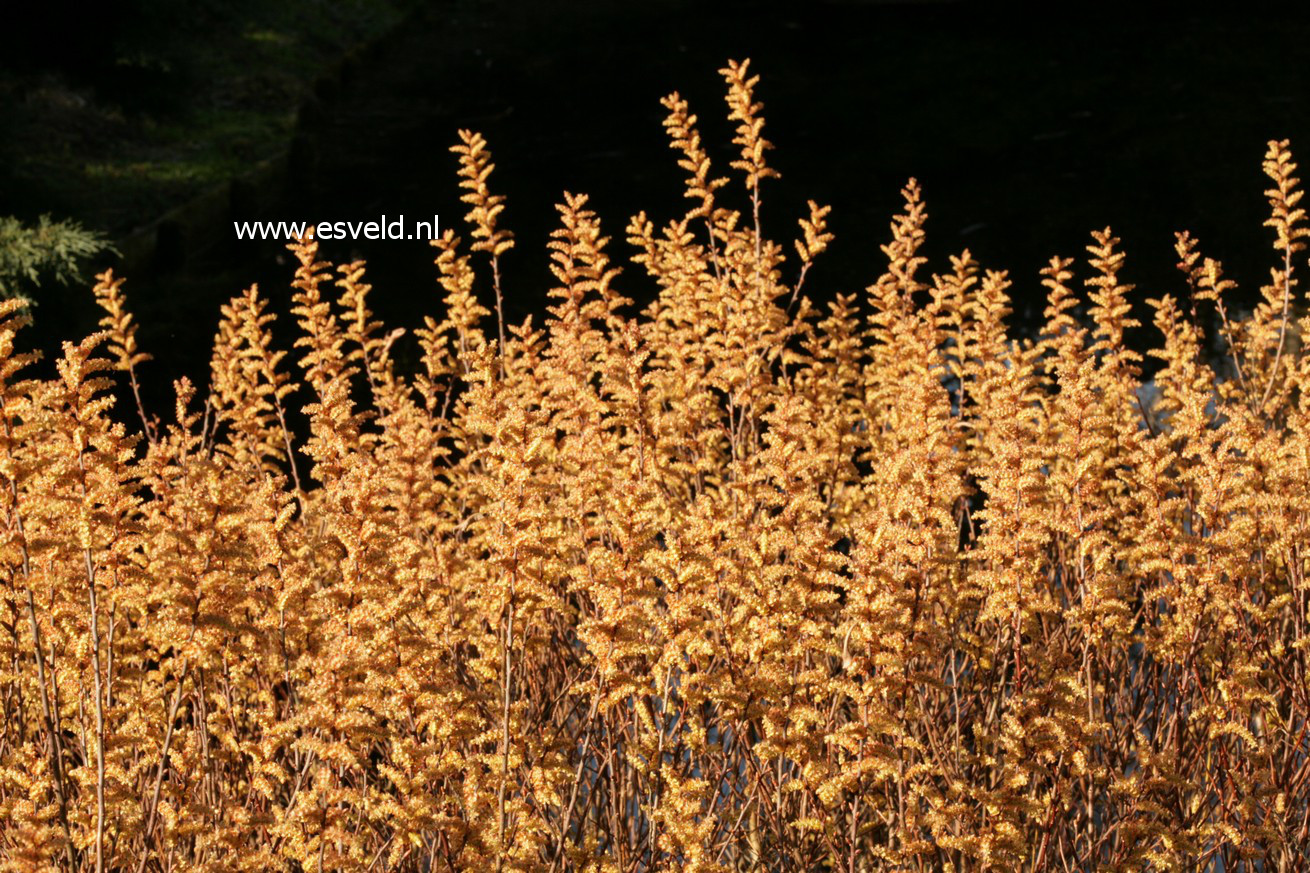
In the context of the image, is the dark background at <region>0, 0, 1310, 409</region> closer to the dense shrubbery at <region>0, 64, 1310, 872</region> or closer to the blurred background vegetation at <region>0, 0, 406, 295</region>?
the blurred background vegetation at <region>0, 0, 406, 295</region>

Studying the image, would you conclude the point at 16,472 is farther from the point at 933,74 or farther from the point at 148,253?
the point at 933,74

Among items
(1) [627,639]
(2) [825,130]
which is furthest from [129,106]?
(1) [627,639]

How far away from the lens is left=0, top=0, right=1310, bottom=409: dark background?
14.9m

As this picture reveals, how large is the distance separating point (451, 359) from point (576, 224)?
109 cm

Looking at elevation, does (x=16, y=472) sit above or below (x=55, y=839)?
above

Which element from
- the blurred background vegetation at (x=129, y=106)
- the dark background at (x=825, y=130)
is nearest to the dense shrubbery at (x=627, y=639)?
the blurred background vegetation at (x=129, y=106)

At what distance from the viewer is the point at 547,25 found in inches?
1342

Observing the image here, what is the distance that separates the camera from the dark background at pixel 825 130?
14867mm

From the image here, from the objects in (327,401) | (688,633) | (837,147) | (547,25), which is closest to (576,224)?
(327,401)

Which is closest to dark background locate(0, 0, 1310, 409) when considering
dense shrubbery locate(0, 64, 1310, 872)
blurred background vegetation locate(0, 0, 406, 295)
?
blurred background vegetation locate(0, 0, 406, 295)

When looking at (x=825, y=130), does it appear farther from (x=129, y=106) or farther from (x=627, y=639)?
(x=627, y=639)

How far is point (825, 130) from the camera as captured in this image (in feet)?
73.1

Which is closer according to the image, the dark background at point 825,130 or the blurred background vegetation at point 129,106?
the blurred background vegetation at point 129,106

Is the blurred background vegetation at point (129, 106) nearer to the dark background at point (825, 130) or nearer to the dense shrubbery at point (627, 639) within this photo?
the dark background at point (825, 130)
